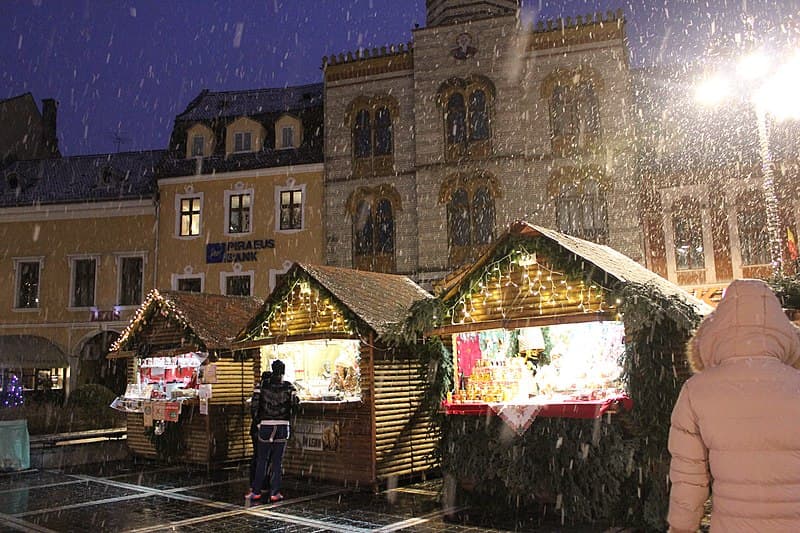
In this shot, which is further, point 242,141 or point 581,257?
point 242,141

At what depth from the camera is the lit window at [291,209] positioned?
83.1 ft

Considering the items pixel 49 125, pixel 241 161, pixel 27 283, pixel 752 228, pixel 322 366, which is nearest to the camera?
pixel 322 366

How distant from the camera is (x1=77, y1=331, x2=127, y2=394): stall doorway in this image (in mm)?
27594

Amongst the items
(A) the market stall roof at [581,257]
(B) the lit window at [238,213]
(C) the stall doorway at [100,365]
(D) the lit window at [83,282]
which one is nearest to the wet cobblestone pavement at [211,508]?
(A) the market stall roof at [581,257]

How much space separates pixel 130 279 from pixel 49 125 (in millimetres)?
13524

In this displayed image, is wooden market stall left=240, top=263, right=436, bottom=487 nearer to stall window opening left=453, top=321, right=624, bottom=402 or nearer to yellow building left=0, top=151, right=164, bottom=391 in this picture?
stall window opening left=453, top=321, right=624, bottom=402

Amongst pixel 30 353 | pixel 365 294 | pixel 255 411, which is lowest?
pixel 255 411

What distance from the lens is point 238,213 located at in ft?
85.8

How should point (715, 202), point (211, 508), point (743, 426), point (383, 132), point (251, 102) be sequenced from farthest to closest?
point (251, 102) < point (383, 132) < point (715, 202) < point (211, 508) < point (743, 426)

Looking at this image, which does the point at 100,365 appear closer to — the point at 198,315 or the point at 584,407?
the point at 198,315

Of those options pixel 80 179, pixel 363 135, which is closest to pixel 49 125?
pixel 80 179

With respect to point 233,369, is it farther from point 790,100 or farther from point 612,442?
point 790,100

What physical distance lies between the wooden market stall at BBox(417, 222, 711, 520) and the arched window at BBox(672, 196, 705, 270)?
472 inches

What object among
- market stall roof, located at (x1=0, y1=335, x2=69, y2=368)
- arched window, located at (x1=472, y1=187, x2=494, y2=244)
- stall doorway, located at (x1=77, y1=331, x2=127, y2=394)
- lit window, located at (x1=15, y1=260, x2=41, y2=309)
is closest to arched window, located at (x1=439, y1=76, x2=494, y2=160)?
arched window, located at (x1=472, y1=187, x2=494, y2=244)
